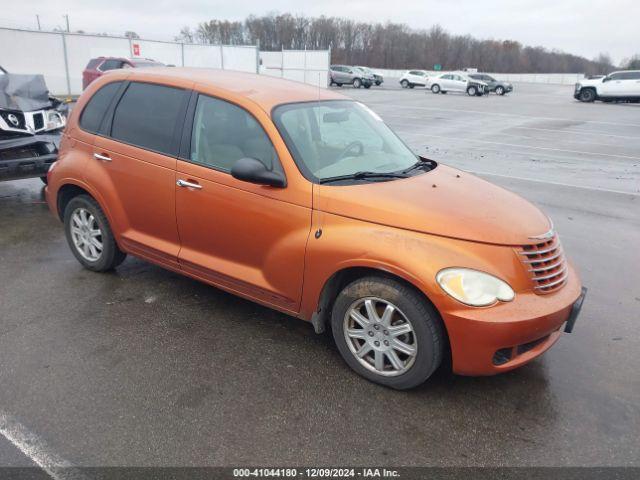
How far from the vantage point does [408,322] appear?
3.00 m

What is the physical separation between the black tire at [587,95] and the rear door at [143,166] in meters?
35.1

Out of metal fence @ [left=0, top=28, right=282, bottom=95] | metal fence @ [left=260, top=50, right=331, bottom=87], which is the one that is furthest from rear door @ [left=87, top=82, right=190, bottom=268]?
metal fence @ [left=260, top=50, right=331, bottom=87]

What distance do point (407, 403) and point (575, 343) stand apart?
160cm

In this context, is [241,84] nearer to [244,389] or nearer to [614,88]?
[244,389]

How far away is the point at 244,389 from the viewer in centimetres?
314

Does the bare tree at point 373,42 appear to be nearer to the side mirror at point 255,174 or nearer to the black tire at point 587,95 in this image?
the black tire at point 587,95

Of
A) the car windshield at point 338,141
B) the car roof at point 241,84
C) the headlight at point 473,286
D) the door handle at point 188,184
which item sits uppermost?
the car roof at point 241,84

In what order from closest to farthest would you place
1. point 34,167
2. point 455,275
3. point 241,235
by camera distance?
point 455,275 → point 241,235 → point 34,167

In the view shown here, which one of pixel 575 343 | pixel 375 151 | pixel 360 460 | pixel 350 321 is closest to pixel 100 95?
pixel 375 151

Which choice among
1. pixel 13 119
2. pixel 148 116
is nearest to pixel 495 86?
pixel 13 119

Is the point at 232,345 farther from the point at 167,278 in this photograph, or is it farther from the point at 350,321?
the point at 167,278

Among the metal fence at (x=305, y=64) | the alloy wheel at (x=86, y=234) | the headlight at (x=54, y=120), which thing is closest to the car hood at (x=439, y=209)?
the alloy wheel at (x=86, y=234)

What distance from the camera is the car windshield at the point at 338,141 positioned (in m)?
3.48

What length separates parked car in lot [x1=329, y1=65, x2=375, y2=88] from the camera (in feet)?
135
